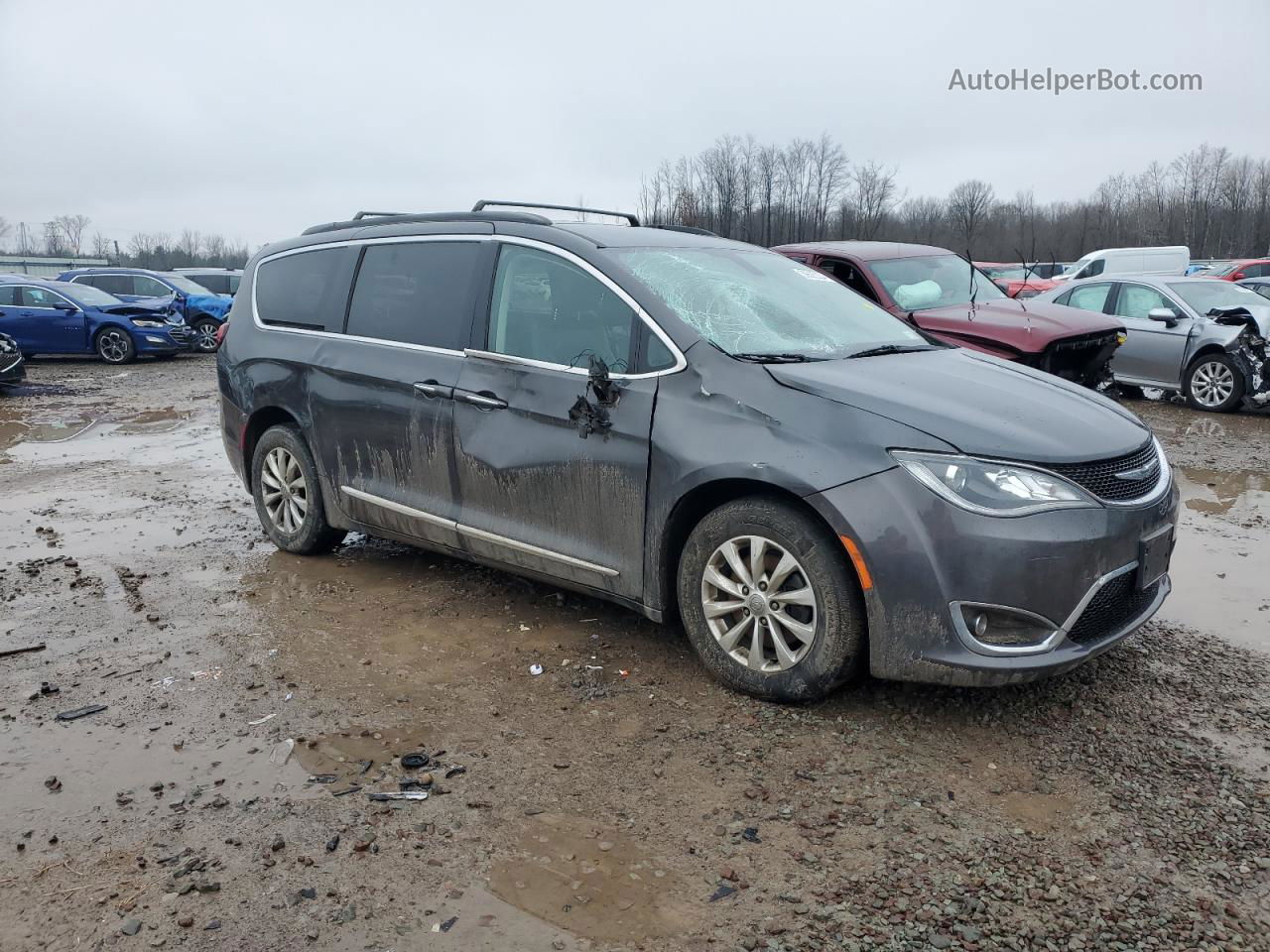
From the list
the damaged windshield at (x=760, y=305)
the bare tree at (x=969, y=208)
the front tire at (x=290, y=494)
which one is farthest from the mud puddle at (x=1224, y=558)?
the bare tree at (x=969, y=208)

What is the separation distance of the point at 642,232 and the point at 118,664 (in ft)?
10.3

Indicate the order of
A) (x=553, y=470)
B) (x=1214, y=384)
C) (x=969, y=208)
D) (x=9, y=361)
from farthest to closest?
(x=969, y=208) < (x=9, y=361) < (x=1214, y=384) < (x=553, y=470)

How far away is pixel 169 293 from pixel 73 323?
129 inches

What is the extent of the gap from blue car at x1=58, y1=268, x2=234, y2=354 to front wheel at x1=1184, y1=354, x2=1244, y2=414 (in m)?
18.0

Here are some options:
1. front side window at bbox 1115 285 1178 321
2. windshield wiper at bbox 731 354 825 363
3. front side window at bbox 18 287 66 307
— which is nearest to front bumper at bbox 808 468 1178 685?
windshield wiper at bbox 731 354 825 363

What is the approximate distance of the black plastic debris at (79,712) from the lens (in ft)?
13.0

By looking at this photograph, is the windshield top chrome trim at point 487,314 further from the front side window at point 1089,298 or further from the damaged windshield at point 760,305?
the front side window at point 1089,298

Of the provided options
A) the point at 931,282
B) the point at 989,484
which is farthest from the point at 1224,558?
the point at 931,282

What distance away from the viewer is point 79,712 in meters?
4.02

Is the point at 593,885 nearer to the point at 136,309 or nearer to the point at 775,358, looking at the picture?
the point at 775,358

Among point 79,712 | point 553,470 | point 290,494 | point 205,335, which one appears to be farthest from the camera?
point 205,335

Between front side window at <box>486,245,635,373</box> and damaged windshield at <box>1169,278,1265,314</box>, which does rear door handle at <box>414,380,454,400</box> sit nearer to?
front side window at <box>486,245,635,373</box>

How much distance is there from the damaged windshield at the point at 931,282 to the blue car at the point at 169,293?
1605 cm

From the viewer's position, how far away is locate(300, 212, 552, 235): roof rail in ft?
16.1
